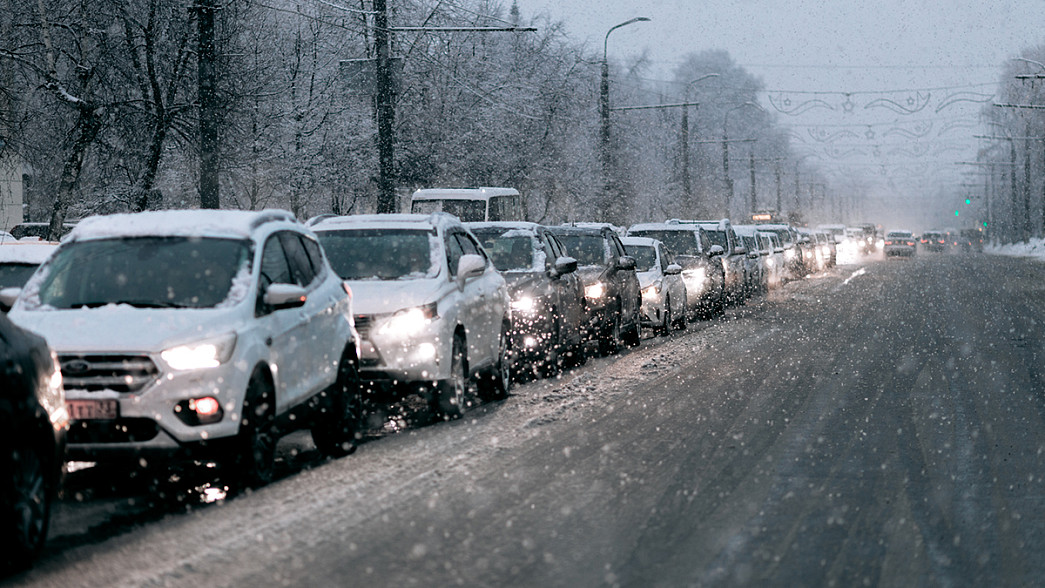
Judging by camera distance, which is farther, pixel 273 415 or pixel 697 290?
pixel 697 290

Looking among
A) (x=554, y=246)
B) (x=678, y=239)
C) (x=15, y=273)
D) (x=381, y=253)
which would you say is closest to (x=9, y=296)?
(x=15, y=273)

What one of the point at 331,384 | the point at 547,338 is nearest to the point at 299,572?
the point at 331,384

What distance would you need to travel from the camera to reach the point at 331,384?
939 cm

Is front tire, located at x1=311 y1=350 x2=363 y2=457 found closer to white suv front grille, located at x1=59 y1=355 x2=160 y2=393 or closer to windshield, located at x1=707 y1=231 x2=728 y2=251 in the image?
white suv front grille, located at x1=59 y1=355 x2=160 y2=393

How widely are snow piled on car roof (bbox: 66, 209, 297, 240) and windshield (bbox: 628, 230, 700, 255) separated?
18.2 metres

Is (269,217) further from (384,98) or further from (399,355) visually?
(384,98)

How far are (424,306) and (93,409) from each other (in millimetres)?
3823

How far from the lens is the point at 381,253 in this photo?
39.7 feet

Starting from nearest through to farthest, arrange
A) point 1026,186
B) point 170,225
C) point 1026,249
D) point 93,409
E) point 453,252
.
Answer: point 93,409
point 170,225
point 453,252
point 1026,249
point 1026,186

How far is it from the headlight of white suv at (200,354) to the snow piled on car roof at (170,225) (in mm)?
1213

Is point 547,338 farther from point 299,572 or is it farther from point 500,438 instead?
point 299,572

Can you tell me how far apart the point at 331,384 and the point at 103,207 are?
27770 mm

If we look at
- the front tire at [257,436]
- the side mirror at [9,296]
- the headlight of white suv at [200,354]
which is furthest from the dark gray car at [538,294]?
the headlight of white suv at [200,354]

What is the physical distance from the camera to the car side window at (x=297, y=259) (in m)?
9.29
